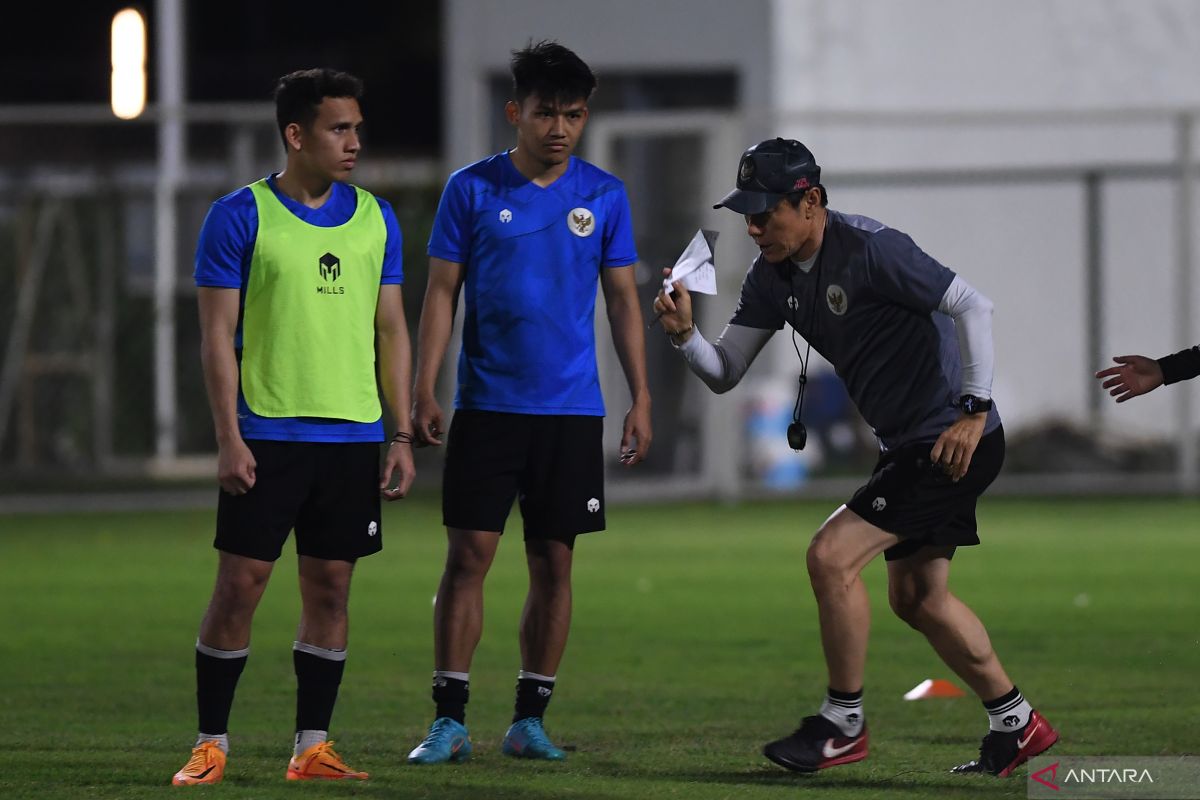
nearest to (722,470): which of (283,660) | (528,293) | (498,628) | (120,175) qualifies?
(120,175)

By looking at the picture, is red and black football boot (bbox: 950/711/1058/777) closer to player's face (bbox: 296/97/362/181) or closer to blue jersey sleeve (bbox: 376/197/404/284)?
blue jersey sleeve (bbox: 376/197/404/284)

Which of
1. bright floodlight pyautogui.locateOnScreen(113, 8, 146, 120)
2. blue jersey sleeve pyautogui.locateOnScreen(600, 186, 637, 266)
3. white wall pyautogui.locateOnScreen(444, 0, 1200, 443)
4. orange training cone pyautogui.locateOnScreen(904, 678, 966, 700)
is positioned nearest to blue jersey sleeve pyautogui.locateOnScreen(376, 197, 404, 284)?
blue jersey sleeve pyautogui.locateOnScreen(600, 186, 637, 266)

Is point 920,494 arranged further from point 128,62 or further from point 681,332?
point 128,62

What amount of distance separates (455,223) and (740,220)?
9.81 metres

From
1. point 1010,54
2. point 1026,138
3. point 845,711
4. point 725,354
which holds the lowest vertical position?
point 845,711

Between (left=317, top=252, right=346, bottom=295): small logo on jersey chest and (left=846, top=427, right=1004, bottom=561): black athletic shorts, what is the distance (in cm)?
150

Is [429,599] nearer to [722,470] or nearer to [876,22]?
[722,470]

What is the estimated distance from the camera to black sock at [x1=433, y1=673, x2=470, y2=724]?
19.5 feet

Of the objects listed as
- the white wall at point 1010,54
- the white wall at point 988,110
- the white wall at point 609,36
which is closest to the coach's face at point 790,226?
the white wall at point 988,110

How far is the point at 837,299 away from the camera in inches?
221

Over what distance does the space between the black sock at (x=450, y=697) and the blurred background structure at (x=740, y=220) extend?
31.0 feet

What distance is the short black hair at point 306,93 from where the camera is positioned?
5645 mm

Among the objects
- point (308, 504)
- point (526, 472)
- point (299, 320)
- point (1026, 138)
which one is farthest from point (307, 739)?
point (1026, 138)

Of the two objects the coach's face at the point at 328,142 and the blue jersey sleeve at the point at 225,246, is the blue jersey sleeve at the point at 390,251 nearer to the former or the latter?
the coach's face at the point at 328,142
